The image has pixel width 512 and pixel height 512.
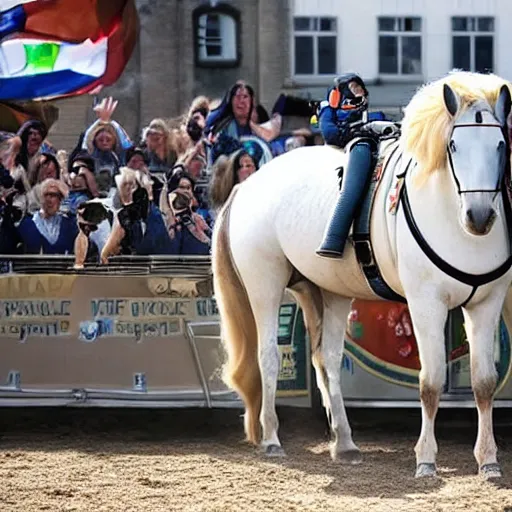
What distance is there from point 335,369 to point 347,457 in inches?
19.4

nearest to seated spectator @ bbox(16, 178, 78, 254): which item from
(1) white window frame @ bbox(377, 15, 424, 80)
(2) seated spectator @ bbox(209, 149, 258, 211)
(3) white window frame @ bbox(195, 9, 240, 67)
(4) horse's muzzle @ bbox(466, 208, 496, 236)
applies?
(2) seated spectator @ bbox(209, 149, 258, 211)

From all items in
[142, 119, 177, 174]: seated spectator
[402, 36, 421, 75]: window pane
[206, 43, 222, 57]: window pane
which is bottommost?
[142, 119, 177, 174]: seated spectator

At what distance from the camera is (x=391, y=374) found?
25.7ft

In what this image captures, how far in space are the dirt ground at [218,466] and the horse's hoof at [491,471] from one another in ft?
Answer: 0.15

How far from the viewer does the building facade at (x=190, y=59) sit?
7.52 m

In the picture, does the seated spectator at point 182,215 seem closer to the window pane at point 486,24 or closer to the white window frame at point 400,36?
the white window frame at point 400,36

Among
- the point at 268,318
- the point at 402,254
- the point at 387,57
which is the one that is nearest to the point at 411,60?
the point at 387,57

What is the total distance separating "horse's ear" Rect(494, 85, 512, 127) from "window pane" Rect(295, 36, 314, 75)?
5.11 ft

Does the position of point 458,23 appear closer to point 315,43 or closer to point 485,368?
point 315,43

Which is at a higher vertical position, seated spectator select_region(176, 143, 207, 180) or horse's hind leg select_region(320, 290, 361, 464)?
seated spectator select_region(176, 143, 207, 180)

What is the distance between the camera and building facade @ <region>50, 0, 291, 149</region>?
7516 mm

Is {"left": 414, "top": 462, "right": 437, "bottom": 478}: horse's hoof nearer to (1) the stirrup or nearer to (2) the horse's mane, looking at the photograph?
(1) the stirrup

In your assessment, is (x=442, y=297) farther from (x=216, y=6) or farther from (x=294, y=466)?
(x=216, y=6)

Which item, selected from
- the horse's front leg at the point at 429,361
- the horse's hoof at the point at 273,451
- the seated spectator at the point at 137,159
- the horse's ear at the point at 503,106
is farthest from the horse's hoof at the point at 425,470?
the seated spectator at the point at 137,159
